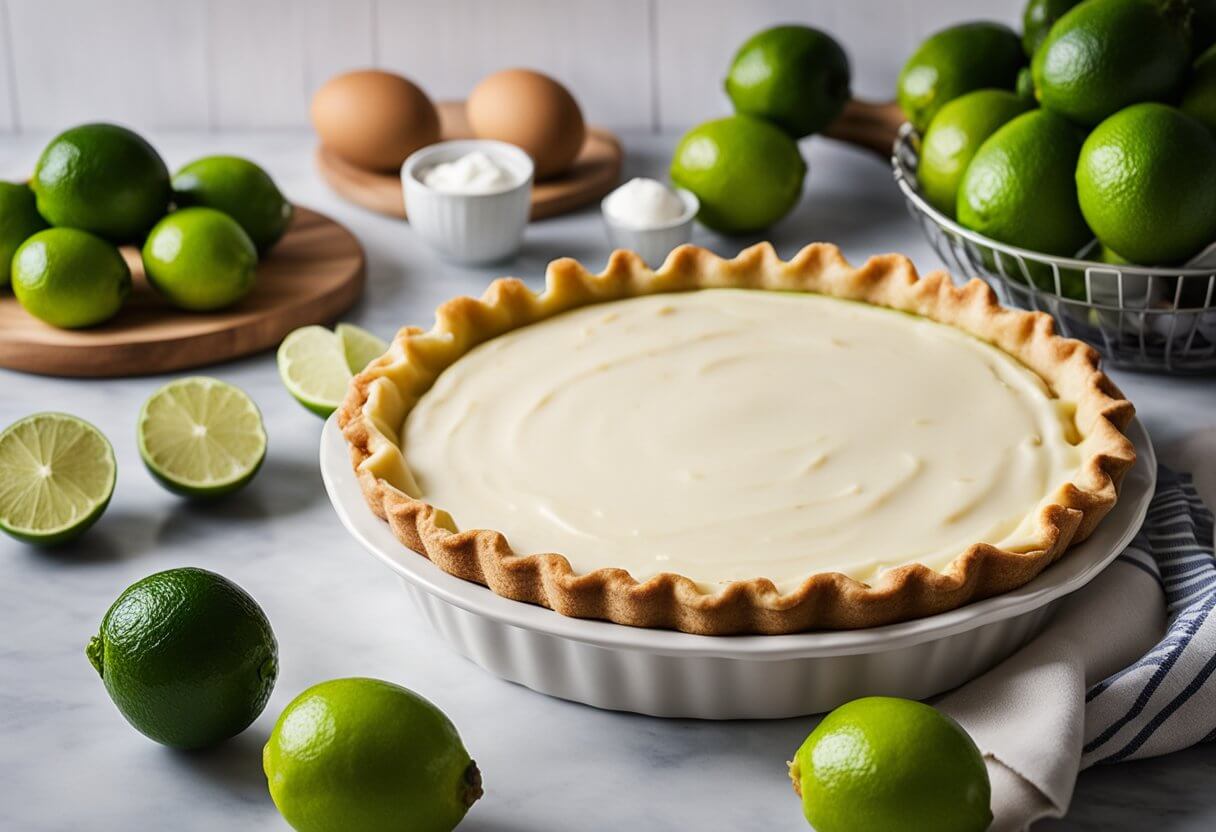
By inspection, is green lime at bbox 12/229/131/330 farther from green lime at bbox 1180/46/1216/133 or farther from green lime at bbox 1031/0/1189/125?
green lime at bbox 1180/46/1216/133

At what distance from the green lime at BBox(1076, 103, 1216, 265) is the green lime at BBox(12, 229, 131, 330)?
1.75m

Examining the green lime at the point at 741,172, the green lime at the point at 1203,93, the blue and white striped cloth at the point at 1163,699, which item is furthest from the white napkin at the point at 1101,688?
the green lime at the point at 741,172

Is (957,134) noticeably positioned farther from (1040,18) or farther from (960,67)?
(1040,18)

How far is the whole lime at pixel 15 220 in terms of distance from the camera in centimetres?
277

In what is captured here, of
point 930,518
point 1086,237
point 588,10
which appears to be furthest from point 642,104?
point 930,518

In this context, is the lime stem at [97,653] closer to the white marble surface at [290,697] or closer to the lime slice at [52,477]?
the white marble surface at [290,697]

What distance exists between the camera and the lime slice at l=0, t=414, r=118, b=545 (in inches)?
85.0

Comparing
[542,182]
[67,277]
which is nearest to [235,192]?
[67,277]

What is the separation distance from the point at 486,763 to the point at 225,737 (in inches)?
12.8

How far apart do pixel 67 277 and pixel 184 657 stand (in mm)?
1175

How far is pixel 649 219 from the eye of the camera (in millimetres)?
2992

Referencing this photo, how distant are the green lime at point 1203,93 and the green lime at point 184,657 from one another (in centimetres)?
177

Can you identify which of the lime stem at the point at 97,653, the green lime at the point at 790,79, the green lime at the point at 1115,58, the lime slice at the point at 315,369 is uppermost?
the green lime at the point at 1115,58

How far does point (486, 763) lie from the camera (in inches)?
70.9
